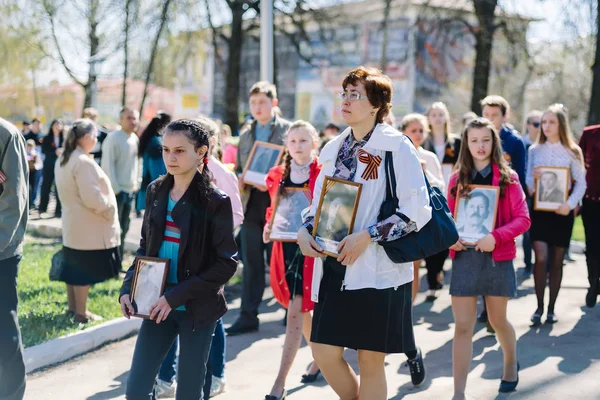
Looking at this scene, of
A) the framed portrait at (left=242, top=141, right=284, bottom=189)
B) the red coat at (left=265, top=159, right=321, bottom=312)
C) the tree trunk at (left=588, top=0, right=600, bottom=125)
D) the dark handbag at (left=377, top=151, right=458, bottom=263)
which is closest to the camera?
the dark handbag at (left=377, top=151, right=458, bottom=263)

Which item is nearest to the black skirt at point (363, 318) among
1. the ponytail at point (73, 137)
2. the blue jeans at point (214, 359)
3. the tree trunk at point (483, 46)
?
the blue jeans at point (214, 359)

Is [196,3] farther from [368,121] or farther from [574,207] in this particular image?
[368,121]

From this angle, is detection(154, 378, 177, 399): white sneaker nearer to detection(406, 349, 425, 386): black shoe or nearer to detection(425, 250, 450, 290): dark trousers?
detection(406, 349, 425, 386): black shoe

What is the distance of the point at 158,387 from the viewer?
4.81m

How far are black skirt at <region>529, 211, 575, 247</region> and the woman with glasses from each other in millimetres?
4045

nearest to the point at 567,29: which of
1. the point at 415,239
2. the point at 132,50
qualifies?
the point at 132,50

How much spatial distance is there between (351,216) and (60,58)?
18.1m

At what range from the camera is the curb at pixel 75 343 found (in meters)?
5.51

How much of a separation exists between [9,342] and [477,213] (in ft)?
10.4

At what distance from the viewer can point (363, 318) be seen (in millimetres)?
3520

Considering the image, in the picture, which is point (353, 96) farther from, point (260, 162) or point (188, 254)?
point (260, 162)

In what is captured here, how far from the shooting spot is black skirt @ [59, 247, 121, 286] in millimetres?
6547

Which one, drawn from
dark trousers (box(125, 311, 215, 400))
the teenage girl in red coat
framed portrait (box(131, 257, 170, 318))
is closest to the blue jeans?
the teenage girl in red coat

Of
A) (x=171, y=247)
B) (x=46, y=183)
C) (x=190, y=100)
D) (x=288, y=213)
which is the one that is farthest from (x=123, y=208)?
(x=190, y=100)
